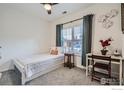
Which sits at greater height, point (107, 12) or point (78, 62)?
point (107, 12)

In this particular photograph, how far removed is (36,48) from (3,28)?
1410 mm

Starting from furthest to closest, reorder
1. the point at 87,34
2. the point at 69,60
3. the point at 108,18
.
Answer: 1. the point at 69,60
2. the point at 87,34
3. the point at 108,18

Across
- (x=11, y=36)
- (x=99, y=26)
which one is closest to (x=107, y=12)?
(x=99, y=26)

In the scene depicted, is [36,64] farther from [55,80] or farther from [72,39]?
[72,39]

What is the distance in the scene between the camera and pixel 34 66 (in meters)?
2.34

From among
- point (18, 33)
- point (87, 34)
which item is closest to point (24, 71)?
point (18, 33)

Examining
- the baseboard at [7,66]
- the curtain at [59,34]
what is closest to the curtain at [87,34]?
the curtain at [59,34]

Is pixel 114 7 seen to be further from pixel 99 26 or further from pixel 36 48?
pixel 36 48

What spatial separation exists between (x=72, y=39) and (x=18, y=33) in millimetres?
2065

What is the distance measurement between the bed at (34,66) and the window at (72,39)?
2.29 ft

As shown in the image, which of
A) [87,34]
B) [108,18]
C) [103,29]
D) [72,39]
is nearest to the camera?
[108,18]

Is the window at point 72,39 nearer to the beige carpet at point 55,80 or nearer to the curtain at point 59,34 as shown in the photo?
the curtain at point 59,34

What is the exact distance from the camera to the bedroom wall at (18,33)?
9.64ft

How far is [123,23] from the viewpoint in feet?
6.44
